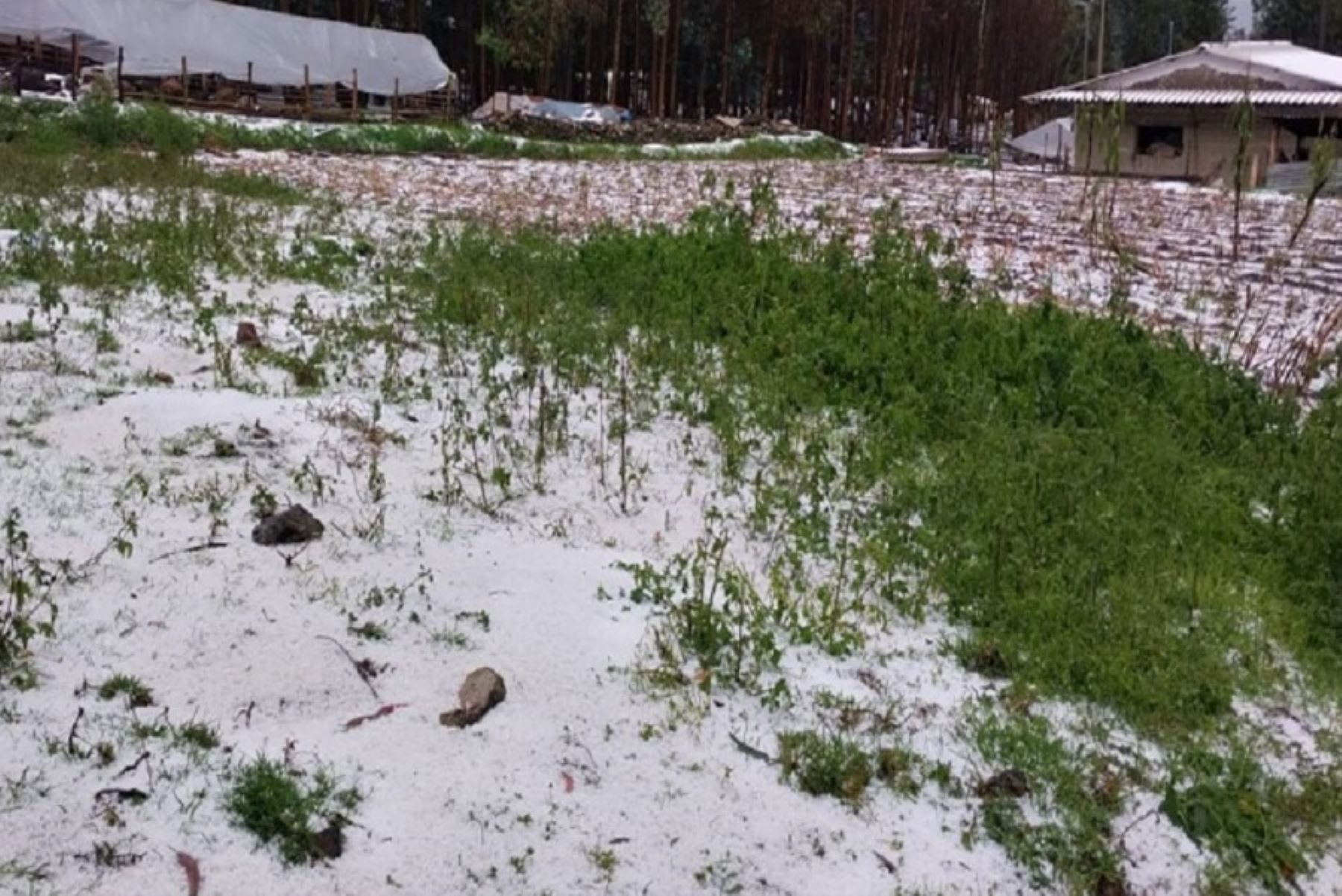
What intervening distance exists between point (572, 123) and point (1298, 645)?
2790 centimetres

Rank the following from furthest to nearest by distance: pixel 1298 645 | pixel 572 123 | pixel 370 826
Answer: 1. pixel 572 123
2. pixel 1298 645
3. pixel 370 826

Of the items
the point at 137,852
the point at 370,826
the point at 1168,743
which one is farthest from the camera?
the point at 1168,743

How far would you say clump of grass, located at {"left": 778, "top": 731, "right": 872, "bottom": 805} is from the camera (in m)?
3.34

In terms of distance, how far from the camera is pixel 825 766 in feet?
11.1

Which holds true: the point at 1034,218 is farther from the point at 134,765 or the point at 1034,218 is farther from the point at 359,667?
the point at 134,765

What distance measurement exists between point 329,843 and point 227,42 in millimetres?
32143

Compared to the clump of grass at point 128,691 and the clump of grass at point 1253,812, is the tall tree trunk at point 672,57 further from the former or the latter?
the clump of grass at point 128,691

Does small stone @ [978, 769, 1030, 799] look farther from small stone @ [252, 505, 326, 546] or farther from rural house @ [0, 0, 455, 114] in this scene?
rural house @ [0, 0, 455, 114]

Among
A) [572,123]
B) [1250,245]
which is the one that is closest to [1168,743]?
[1250,245]

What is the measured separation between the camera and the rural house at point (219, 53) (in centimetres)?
2811

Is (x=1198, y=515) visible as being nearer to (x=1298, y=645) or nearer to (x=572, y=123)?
(x=1298, y=645)

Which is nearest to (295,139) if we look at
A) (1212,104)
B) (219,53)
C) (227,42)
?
(219,53)

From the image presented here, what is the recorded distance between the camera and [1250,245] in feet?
42.5

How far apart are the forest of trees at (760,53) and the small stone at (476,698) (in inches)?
1368
